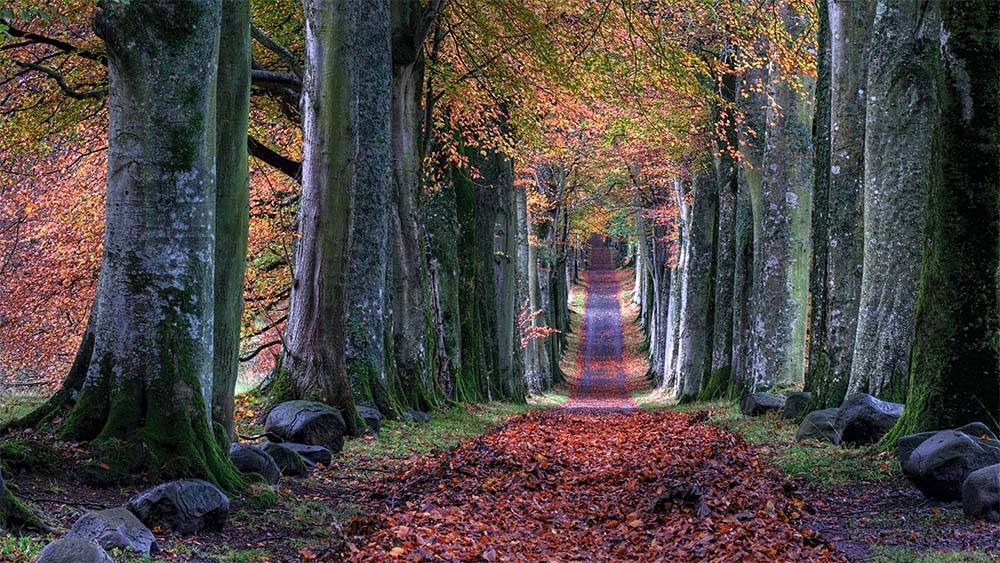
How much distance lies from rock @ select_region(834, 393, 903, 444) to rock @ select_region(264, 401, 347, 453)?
18.7 feet

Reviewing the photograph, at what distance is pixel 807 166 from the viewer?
715 inches

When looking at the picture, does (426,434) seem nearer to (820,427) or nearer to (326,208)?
(326,208)

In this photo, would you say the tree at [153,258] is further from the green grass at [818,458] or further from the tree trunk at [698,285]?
the tree trunk at [698,285]

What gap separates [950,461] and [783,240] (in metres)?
10.9

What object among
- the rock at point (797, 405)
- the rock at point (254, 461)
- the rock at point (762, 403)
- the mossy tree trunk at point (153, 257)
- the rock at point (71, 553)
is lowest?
the rock at point (762, 403)

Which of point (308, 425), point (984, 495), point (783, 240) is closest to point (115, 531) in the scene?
point (308, 425)

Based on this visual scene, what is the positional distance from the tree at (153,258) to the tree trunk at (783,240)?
12604mm

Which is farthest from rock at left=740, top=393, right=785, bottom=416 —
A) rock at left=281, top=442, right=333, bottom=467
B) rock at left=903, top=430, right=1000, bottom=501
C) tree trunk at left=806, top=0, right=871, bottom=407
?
rock at left=281, top=442, right=333, bottom=467

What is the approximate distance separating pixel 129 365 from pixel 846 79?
10.3 metres

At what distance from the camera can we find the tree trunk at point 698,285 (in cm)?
2631

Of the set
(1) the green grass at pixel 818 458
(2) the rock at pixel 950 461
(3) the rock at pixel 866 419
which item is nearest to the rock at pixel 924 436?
(2) the rock at pixel 950 461

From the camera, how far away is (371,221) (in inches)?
560

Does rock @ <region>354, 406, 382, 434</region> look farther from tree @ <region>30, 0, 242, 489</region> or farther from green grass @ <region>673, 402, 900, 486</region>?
tree @ <region>30, 0, 242, 489</region>

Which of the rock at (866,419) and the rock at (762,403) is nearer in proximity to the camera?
the rock at (866,419)
